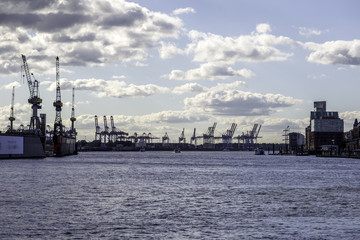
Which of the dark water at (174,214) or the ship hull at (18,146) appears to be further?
the ship hull at (18,146)

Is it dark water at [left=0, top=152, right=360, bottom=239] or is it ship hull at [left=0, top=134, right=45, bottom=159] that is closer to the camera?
dark water at [left=0, top=152, right=360, bottom=239]

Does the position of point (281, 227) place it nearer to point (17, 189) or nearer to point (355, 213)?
point (355, 213)

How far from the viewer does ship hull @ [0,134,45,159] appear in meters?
170

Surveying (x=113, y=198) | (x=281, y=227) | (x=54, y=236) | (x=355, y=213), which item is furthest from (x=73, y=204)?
(x=355, y=213)

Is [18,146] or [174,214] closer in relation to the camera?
[174,214]

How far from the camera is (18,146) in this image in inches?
7072

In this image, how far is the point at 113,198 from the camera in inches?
Result: 2013

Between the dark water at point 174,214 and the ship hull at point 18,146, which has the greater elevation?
the ship hull at point 18,146

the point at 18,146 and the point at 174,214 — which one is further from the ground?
the point at 18,146

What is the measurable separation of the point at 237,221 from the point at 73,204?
15562 millimetres

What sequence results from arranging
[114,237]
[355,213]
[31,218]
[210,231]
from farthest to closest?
[355,213] < [31,218] < [210,231] < [114,237]

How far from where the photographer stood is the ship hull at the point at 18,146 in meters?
170

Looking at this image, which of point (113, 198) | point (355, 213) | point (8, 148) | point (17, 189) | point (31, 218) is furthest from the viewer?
point (8, 148)

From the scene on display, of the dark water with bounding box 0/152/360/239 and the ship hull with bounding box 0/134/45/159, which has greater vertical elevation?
the ship hull with bounding box 0/134/45/159
